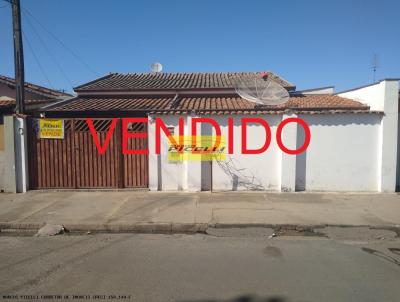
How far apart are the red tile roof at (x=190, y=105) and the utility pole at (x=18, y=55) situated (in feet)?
2.97

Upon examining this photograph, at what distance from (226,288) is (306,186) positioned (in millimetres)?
5966

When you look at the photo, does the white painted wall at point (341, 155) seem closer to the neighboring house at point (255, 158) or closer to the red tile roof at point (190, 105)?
the neighboring house at point (255, 158)

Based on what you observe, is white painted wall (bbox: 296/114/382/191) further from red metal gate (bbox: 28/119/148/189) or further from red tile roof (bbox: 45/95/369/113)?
red metal gate (bbox: 28/119/148/189)

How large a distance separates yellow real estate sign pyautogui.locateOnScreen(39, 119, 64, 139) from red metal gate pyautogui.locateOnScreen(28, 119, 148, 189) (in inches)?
4.6

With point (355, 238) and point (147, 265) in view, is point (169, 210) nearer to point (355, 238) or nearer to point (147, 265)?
point (147, 265)

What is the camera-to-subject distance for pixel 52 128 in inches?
358

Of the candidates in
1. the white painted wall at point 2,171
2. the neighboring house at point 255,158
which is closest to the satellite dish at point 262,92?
the neighboring house at point 255,158

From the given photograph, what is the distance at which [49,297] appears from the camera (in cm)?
355

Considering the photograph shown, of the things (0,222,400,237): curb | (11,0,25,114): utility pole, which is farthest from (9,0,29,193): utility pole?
(0,222,400,237): curb

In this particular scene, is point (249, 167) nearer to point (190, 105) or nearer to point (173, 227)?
point (190, 105)

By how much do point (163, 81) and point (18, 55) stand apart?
6.83 metres

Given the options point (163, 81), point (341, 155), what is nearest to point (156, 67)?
point (163, 81)

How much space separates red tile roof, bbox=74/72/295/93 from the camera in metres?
13.0

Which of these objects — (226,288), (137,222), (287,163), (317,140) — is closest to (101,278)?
(226,288)
